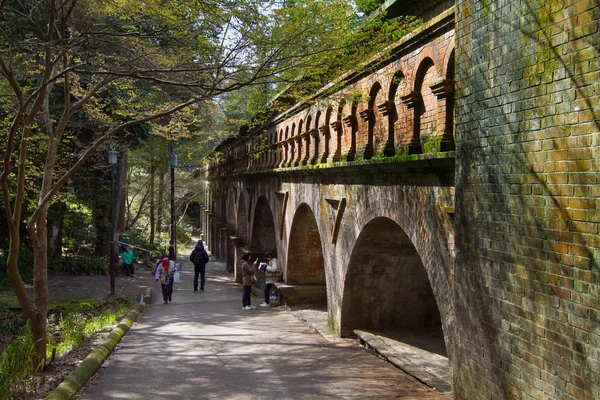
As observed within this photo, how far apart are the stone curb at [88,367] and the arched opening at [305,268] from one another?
4.51 metres

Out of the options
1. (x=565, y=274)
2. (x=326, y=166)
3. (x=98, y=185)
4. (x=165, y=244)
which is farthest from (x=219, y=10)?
(x=165, y=244)

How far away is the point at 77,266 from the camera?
20391 millimetres

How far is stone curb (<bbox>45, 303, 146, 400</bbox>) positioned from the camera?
21.3 feet

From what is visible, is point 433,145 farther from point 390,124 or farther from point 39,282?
point 39,282

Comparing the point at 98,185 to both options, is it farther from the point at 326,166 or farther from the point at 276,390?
the point at 276,390

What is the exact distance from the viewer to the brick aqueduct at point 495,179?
13.2 feet

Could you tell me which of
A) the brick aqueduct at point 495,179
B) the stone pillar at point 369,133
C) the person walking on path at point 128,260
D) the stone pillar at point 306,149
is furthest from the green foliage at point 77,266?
the stone pillar at point 369,133

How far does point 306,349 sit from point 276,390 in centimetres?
241

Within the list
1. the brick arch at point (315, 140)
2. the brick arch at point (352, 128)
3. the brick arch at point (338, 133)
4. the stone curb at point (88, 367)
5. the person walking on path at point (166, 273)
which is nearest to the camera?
the stone curb at point (88, 367)

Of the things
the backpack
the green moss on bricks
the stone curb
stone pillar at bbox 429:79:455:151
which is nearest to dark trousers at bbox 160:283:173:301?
the backpack

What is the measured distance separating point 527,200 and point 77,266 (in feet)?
60.4

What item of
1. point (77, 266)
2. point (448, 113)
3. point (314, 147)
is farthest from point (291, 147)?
point (77, 266)

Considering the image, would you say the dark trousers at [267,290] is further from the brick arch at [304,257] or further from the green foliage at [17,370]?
the green foliage at [17,370]

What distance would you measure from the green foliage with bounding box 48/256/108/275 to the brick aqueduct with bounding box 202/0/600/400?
1348 centimetres
